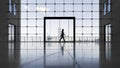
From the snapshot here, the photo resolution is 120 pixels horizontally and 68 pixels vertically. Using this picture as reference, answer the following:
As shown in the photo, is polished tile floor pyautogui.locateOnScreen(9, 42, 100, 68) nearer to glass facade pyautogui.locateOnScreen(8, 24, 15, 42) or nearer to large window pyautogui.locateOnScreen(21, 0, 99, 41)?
Result: glass facade pyautogui.locateOnScreen(8, 24, 15, 42)

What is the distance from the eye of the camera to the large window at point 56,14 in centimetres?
3331

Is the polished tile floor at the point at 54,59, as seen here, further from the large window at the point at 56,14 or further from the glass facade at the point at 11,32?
the large window at the point at 56,14

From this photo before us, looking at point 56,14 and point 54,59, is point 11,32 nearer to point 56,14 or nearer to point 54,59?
point 56,14

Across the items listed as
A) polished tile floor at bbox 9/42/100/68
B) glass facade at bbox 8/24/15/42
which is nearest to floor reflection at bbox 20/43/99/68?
polished tile floor at bbox 9/42/100/68

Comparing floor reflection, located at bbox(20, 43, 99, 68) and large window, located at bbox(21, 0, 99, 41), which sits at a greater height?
large window, located at bbox(21, 0, 99, 41)

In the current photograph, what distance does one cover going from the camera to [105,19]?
3231cm

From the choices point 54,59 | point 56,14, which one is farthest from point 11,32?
point 54,59

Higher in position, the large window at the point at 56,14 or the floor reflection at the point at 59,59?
the large window at the point at 56,14

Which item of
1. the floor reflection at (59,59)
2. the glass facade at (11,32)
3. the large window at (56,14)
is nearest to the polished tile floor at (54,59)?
the floor reflection at (59,59)

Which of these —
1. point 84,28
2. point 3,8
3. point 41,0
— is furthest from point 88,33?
point 3,8

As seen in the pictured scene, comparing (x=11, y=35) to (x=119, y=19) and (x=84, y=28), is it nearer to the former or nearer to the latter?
(x=84, y=28)

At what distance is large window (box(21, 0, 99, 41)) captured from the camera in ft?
109

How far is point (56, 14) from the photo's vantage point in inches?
1330

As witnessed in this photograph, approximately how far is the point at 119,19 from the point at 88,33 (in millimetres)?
9514
